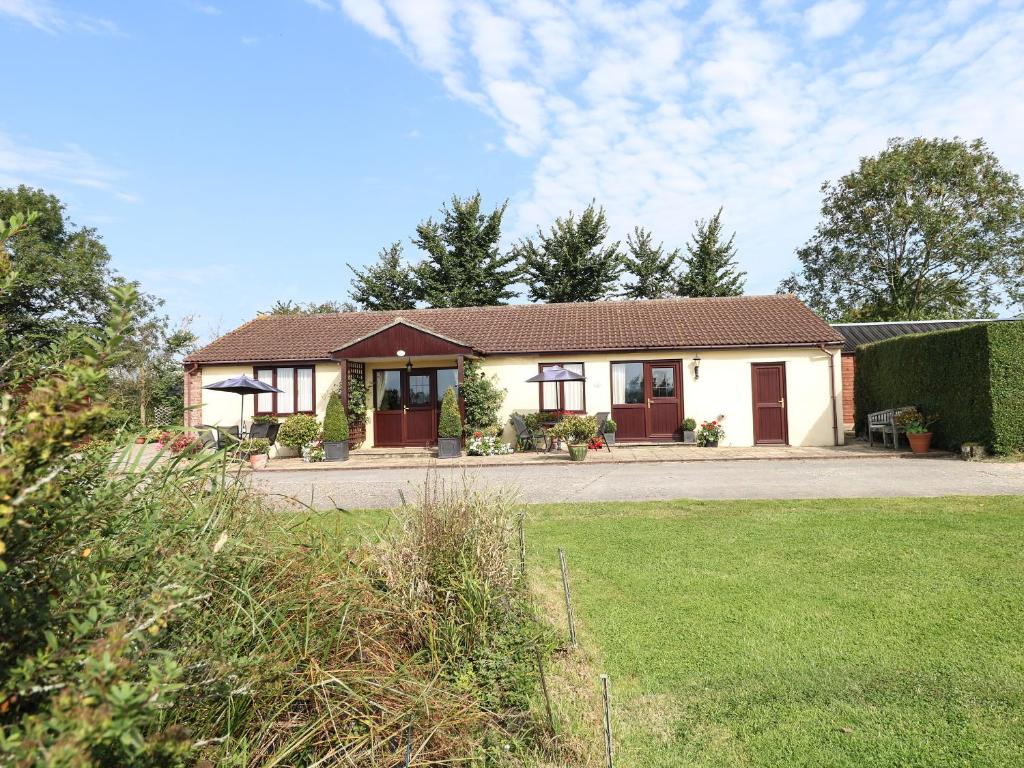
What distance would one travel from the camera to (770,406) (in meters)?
17.9

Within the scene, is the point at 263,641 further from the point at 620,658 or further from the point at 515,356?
the point at 515,356

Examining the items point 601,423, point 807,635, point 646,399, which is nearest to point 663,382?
point 646,399

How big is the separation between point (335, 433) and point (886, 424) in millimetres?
14752

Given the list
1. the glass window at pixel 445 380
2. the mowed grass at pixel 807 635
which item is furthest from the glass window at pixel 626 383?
the mowed grass at pixel 807 635

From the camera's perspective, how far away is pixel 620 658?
12.2ft

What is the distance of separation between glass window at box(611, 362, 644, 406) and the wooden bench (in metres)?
6.28

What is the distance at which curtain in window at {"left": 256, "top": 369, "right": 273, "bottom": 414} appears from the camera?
19516 mm

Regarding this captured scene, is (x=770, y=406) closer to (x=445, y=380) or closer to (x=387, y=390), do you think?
(x=445, y=380)

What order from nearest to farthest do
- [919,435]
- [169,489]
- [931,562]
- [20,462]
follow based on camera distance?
1. [20,462]
2. [169,489]
3. [931,562]
4. [919,435]

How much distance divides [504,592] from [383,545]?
769 millimetres

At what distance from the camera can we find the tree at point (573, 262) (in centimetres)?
3200

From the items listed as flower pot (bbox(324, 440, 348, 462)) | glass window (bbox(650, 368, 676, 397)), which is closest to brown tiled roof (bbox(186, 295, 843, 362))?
glass window (bbox(650, 368, 676, 397))

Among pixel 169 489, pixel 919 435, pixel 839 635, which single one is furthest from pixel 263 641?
pixel 919 435

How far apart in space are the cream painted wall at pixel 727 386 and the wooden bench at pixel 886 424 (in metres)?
0.86
